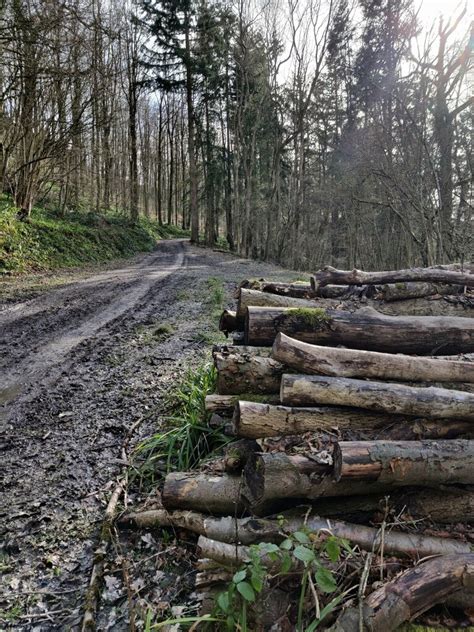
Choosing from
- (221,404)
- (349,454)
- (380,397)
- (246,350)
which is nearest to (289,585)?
(349,454)

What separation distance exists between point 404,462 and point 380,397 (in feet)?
1.61

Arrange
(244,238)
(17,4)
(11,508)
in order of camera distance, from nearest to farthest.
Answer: (11,508), (17,4), (244,238)

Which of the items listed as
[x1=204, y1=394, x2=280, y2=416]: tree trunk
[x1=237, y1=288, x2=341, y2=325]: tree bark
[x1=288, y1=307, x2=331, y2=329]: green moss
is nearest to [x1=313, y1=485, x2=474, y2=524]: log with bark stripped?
[x1=204, y1=394, x2=280, y2=416]: tree trunk

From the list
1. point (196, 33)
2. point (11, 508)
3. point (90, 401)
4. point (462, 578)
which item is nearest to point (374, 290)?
point (462, 578)

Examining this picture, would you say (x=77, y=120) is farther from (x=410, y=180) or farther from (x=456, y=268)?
(x=456, y=268)

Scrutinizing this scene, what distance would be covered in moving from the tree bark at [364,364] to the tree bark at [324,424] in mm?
313

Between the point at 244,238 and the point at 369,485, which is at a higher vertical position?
the point at 244,238

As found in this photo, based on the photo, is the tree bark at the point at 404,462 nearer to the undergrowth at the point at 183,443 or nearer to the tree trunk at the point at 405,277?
the undergrowth at the point at 183,443

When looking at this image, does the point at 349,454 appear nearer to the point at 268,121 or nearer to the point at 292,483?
the point at 292,483

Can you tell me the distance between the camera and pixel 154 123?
41.4 m

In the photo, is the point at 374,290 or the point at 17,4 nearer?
the point at 374,290

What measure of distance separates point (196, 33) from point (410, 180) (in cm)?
1691

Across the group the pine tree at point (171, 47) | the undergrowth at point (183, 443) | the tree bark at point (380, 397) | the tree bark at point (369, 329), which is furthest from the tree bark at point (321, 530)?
the pine tree at point (171, 47)

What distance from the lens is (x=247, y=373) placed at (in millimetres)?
3172
